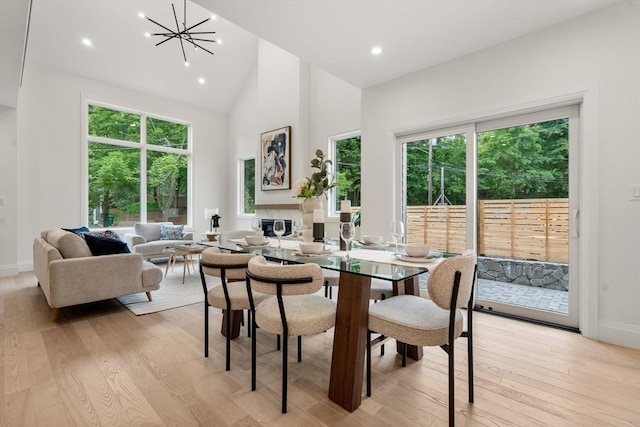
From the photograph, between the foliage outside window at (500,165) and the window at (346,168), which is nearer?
the foliage outside window at (500,165)

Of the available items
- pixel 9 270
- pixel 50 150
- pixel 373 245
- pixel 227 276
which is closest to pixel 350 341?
pixel 227 276

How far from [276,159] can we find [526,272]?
4.51 metres

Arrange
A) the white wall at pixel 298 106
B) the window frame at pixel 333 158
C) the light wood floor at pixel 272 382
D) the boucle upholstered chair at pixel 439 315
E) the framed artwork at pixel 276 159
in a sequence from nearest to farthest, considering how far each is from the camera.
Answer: the boucle upholstered chair at pixel 439 315
the light wood floor at pixel 272 382
the white wall at pixel 298 106
the window frame at pixel 333 158
the framed artwork at pixel 276 159

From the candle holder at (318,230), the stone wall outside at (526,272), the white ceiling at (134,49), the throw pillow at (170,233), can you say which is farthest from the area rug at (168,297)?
the white ceiling at (134,49)

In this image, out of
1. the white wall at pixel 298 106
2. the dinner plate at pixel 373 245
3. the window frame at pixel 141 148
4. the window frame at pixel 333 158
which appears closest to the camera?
the dinner plate at pixel 373 245

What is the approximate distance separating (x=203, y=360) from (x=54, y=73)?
607 cm

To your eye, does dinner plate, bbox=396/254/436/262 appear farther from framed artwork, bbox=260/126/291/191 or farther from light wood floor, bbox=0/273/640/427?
framed artwork, bbox=260/126/291/191

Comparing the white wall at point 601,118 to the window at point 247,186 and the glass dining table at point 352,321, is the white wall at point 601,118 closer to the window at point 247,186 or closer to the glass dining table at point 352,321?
the glass dining table at point 352,321

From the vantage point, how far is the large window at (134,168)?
5965 mm

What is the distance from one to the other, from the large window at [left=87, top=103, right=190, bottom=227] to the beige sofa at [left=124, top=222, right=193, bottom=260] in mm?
624

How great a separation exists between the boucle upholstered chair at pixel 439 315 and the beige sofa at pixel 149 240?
15.3 feet

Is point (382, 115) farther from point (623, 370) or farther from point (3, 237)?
point (3, 237)

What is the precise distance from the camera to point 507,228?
3.17 meters

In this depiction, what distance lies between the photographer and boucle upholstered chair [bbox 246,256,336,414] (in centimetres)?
154
